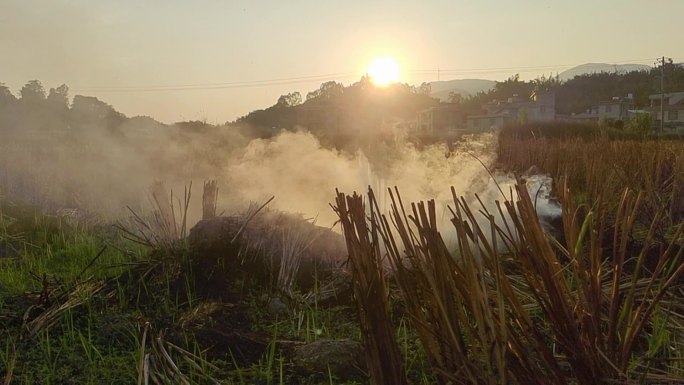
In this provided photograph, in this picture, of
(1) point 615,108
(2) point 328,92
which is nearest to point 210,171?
(2) point 328,92

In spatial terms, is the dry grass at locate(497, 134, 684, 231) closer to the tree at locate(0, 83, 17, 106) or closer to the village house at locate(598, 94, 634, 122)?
the tree at locate(0, 83, 17, 106)

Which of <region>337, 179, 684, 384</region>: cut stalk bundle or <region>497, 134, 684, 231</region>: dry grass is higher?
<region>337, 179, 684, 384</region>: cut stalk bundle

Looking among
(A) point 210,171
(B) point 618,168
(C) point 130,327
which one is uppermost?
(B) point 618,168

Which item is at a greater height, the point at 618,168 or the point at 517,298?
the point at 517,298

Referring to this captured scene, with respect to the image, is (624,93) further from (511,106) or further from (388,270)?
(388,270)

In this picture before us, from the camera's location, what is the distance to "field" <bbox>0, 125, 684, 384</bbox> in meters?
1.85

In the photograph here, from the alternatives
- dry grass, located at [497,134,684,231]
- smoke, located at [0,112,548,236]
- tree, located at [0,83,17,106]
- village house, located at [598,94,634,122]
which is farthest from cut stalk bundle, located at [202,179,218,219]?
village house, located at [598,94,634,122]

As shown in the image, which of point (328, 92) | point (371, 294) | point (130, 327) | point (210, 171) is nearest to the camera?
point (371, 294)

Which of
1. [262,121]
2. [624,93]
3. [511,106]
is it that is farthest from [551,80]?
[262,121]

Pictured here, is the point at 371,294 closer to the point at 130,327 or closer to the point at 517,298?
the point at 517,298

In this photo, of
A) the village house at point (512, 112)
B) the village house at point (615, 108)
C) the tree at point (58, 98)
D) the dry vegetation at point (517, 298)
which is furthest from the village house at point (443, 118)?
the dry vegetation at point (517, 298)

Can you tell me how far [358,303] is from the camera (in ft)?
7.23

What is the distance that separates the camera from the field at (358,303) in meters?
1.85

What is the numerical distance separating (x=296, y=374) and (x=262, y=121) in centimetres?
3706
